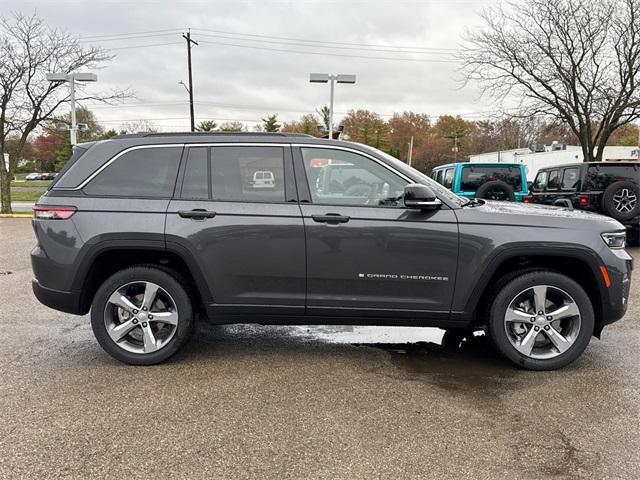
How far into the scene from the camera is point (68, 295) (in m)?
4.01

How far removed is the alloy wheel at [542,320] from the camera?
3.91 meters

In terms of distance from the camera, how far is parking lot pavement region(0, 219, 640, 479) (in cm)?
269

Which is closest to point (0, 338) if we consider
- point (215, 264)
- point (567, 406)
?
point (215, 264)

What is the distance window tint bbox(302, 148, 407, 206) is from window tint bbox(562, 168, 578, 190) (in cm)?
790

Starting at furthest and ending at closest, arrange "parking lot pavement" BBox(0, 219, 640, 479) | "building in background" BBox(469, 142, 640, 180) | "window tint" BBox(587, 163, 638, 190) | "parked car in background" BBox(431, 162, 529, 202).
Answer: "building in background" BBox(469, 142, 640, 180) < "parked car in background" BBox(431, 162, 529, 202) < "window tint" BBox(587, 163, 638, 190) < "parking lot pavement" BBox(0, 219, 640, 479)

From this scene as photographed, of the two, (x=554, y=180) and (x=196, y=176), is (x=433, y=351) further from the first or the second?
(x=554, y=180)

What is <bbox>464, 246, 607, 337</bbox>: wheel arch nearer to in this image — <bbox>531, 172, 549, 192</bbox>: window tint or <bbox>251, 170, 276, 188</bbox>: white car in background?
<bbox>251, 170, 276, 188</bbox>: white car in background

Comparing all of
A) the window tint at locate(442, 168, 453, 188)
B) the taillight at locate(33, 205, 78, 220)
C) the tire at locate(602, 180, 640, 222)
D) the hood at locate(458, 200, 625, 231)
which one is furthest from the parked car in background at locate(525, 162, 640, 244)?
the taillight at locate(33, 205, 78, 220)

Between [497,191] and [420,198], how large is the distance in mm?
6986

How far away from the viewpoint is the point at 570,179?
1039cm

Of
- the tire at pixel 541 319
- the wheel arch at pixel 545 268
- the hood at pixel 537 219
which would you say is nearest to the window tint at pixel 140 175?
the hood at pixel 537 219

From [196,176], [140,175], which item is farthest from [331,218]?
[140,175]

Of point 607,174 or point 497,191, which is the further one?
point 497,191

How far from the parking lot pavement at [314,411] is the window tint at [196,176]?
4.77ft
